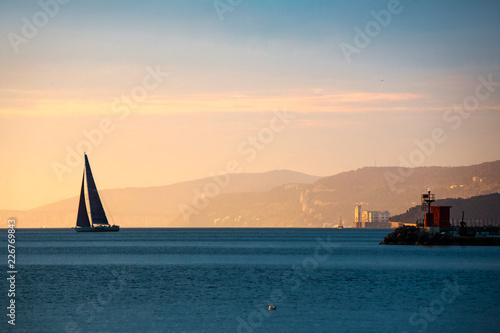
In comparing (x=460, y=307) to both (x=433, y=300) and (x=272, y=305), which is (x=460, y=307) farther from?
(x=272, y=305)

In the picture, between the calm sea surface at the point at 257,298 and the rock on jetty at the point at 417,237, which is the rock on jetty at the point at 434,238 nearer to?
the rock on jetty at the point at 417,237

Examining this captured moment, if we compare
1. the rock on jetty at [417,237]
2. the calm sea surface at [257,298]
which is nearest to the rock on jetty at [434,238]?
the rock on jetty at [417,237]

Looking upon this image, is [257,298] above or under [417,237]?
under

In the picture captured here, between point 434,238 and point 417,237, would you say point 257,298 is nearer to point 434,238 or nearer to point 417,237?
point 434,238

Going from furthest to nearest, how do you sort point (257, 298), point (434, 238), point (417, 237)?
point (417, 237) → point (434, 238) → point (257, 298)

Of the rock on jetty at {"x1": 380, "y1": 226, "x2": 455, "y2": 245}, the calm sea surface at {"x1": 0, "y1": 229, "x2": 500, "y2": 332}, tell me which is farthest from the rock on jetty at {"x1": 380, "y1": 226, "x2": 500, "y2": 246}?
the calm sea surface at {"x1": 0, "y1": 229, "x2": 500, "y2": 332}

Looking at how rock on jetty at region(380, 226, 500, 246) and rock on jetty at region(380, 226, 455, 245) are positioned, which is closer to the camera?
rock on jetty at region(380, 226, 500, 246)

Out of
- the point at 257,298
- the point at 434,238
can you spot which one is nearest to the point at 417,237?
the point at 434,238

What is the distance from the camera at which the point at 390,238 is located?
506 ft

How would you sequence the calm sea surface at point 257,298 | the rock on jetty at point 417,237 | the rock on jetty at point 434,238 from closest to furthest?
the calm sea surface at point 257,298 → the rock on jetty at point 434,238 → the rock on jetty at point 417,237

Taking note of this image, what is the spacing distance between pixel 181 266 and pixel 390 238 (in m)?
73.1

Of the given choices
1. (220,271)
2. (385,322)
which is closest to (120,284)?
(220,271)

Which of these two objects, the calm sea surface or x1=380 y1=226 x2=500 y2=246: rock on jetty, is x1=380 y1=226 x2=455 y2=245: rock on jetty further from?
the calm sea surface

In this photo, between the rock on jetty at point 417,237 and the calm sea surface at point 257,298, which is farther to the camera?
the rock on jetty at point 417,237
